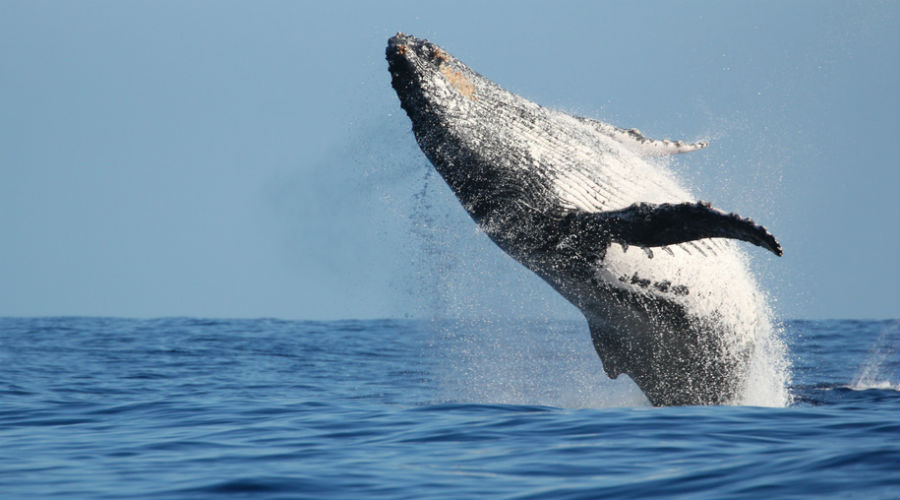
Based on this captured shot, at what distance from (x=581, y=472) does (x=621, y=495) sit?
0.82 metres

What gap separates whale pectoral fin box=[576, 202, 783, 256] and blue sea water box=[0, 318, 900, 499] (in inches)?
72.5

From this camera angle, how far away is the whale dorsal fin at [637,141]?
11.6 meters

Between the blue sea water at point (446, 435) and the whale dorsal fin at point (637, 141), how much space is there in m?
2.88

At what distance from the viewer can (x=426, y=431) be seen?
10.3 meters

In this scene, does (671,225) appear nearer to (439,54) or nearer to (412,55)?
(439,54)

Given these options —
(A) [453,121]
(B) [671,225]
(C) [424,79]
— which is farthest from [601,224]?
(C) [424,79]

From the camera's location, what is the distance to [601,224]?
10195mm

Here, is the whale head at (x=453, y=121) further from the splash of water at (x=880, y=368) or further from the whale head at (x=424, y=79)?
the splash of water at (x=880, y=368)

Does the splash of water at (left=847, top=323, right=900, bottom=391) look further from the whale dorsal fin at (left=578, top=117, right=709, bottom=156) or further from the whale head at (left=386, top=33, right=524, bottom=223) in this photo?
the whale head at (left=386, top=33, right=524, bottom=223)

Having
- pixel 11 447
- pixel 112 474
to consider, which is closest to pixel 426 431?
pixel 112 474

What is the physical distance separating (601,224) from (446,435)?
2.66 meters

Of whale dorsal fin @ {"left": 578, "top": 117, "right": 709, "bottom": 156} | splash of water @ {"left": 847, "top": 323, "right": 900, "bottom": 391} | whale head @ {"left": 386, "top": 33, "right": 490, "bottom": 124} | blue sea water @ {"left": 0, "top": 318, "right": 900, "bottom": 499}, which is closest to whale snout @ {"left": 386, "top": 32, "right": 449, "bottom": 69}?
whale head @ {"left": 386, "top": 33, "right": 490, "bottom": 124}

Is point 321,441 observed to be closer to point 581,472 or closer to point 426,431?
point 426,431

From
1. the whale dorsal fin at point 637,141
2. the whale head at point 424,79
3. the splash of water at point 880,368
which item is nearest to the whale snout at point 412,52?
the whale head at point 424,79
